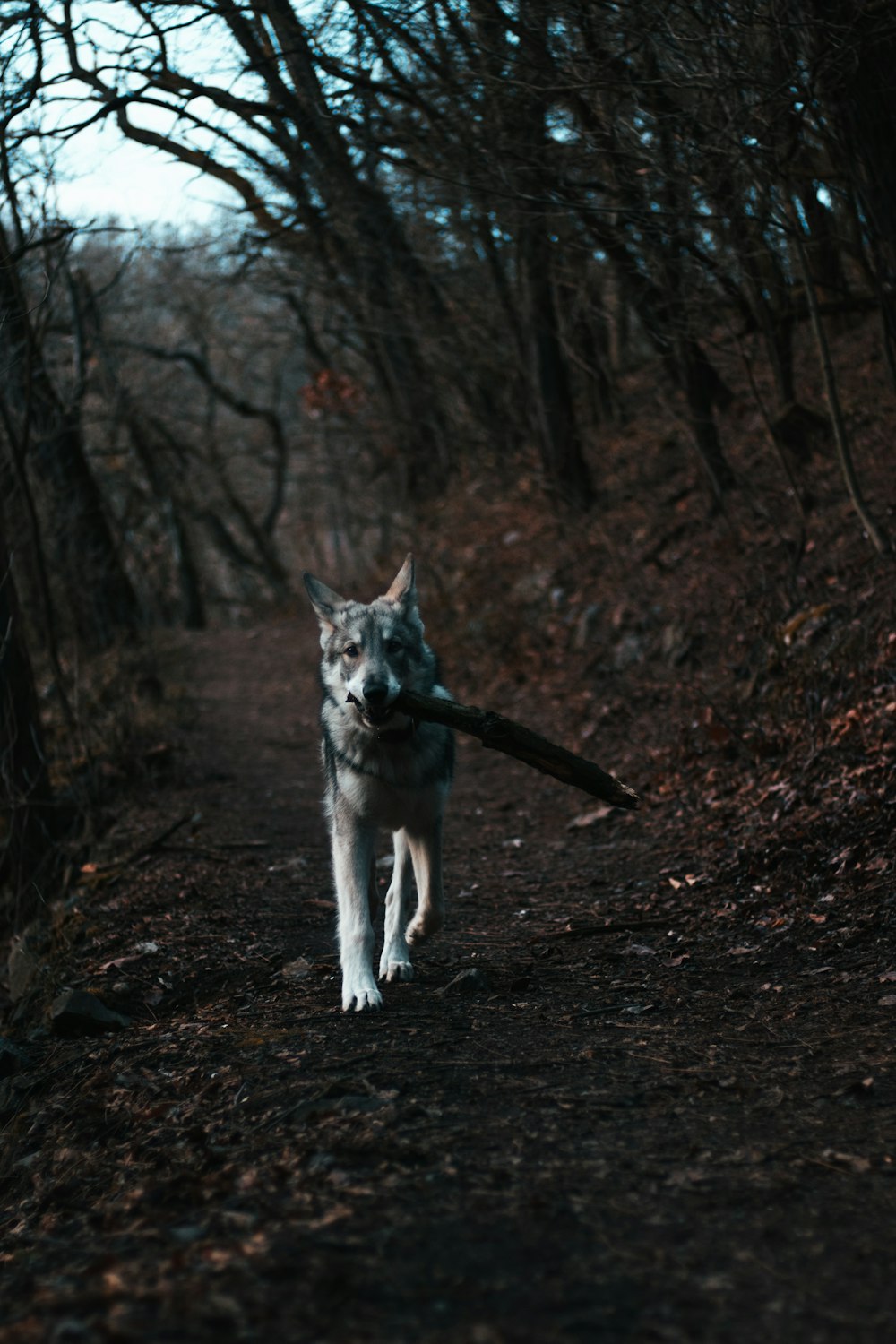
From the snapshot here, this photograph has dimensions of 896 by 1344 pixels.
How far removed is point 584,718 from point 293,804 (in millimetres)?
3018

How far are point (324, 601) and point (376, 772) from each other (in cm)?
104

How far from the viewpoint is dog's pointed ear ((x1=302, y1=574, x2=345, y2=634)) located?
229 inches

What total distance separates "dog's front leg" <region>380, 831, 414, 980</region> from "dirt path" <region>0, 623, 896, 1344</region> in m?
0.14

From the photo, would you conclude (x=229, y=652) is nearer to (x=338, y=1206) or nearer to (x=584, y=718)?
(x=584, y=718)

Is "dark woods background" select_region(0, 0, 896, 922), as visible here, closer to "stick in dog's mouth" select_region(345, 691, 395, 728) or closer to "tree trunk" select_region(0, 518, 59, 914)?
"tree trunk" select_region(0, 518, 59, 914)

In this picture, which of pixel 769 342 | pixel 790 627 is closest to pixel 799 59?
pixel 769 342

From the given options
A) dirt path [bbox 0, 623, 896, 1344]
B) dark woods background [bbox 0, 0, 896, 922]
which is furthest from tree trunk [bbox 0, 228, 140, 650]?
dirt path [bbox 0, 623, 896, 1344]

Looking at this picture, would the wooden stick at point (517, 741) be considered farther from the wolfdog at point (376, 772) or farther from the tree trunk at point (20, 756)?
the tree trunk at point (20, 756)

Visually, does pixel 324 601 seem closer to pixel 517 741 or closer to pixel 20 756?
pixel 517 741

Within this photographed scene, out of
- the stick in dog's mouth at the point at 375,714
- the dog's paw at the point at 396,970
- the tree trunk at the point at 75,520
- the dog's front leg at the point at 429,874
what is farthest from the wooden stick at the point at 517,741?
the tree trunk at the point at 75,520

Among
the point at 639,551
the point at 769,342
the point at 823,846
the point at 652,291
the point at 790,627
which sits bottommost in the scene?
the point at 823,846

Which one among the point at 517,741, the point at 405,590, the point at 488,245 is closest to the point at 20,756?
the point at 405,590

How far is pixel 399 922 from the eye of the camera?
5594mm

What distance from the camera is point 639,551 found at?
526 inches
